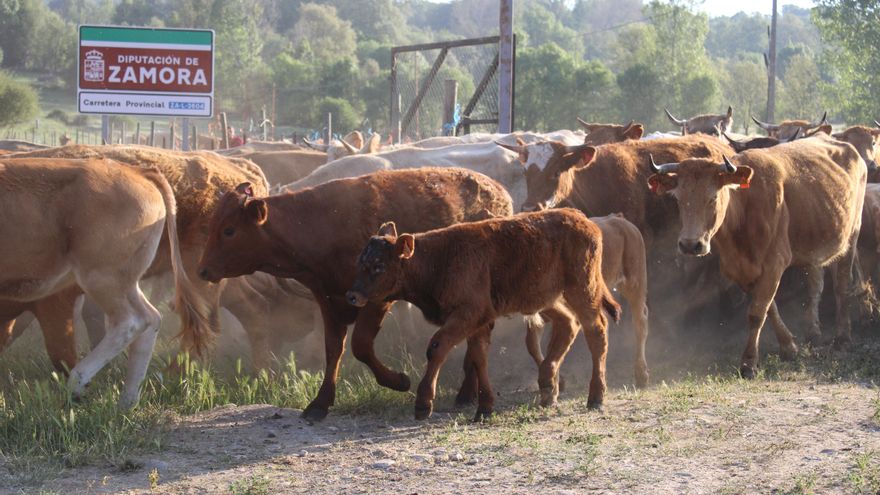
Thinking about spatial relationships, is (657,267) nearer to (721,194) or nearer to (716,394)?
(721,194)

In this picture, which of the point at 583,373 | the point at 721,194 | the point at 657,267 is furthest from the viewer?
the point at 657,267

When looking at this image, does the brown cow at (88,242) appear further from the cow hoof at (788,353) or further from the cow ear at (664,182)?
the cow hoof at (788,353)

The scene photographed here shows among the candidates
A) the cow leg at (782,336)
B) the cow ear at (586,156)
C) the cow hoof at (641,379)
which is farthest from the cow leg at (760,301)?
the cow ear at (586,156)

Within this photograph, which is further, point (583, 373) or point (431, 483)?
point (583, 373)

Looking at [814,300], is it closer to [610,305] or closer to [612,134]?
[610,305]

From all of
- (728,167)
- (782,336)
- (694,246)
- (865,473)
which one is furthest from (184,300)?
(782,336)

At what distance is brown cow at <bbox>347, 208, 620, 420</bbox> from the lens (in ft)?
23.8

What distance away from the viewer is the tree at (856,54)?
3950 centimetres

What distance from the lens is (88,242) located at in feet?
25.1

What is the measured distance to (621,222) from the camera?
32.2 ft

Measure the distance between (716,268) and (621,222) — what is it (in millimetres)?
2856

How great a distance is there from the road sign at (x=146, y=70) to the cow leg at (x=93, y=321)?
3.37 metres

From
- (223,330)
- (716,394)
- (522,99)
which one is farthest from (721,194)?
Answer: (522,99)

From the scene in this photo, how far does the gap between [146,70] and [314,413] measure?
726cm
